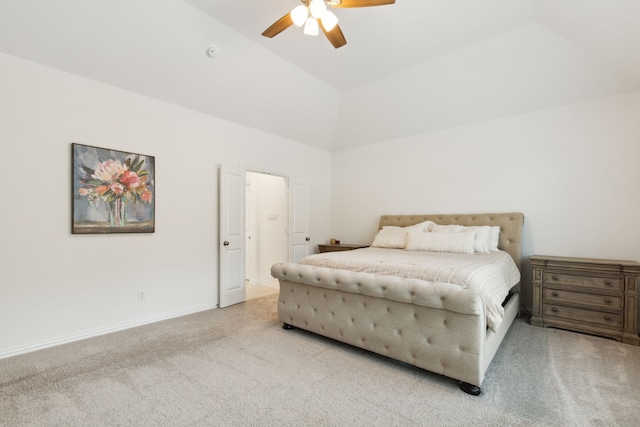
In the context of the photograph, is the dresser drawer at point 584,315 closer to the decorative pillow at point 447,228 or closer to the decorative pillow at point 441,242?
the decorative pillow at point 441,242

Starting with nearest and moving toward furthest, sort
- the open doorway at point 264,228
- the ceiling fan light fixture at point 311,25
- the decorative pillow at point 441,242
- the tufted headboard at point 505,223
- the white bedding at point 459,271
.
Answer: the white bedding at point 459,271 → the ceiling fan light fixture at point 311,25 → the decorative pillow at point 441,242 → the tufted headboard at point 505,223 → the open doorway at point 264,228

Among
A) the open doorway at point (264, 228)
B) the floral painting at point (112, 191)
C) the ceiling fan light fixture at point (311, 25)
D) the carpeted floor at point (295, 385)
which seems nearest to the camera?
the carpeted floor at point (295, 385)

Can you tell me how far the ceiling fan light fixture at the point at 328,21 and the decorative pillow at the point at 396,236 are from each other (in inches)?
109

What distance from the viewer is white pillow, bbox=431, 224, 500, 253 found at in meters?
3.64

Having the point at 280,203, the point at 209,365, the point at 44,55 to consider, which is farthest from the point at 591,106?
the point at 44,55

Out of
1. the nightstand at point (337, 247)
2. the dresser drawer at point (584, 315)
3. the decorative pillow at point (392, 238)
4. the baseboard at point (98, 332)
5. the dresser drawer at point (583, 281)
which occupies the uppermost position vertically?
the decorative pillow at point (392, 238)

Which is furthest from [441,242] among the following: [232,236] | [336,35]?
[232,236]

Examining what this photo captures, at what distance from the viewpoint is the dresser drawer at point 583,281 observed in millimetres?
2934

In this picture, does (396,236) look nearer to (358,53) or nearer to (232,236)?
(232,236)

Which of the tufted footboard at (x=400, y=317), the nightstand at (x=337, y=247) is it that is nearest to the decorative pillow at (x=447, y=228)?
the tufted footboard at (x=400, y=317)

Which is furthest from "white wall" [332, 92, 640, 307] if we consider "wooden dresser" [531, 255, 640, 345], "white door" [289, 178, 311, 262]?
"white door" [289, 178, 311, 262]

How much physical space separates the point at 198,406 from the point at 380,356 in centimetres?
149

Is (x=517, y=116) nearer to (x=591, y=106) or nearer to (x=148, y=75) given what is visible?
(x=591, y=106)

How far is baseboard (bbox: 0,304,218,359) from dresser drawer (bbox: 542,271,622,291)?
411 centimetres
